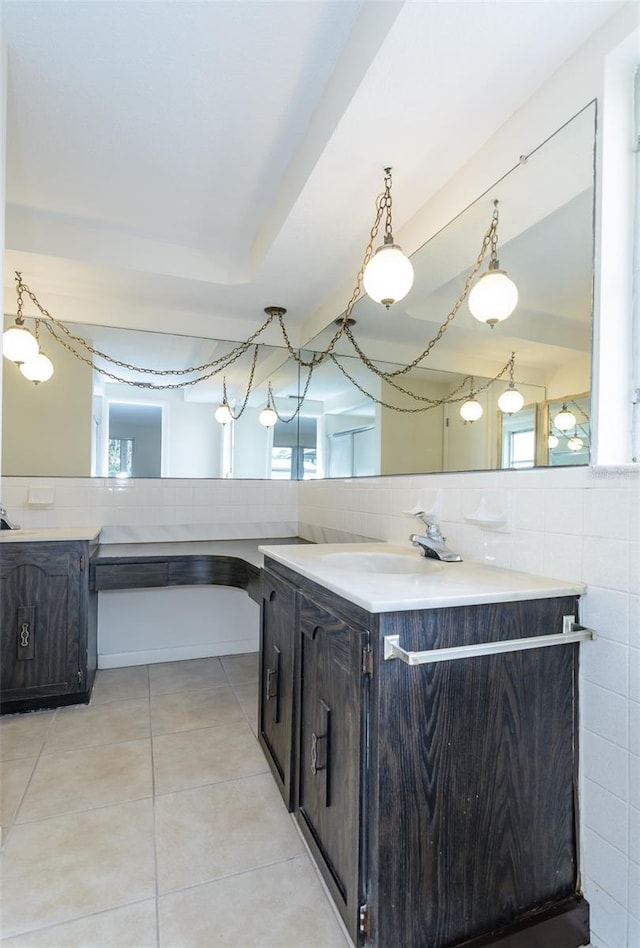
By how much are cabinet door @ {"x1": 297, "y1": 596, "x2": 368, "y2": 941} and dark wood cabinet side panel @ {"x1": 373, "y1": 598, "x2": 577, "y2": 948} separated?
0.26 ft

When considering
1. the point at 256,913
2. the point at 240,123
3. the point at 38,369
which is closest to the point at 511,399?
the point at 240,123

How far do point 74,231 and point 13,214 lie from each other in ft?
0.89

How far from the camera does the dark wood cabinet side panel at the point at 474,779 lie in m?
1.07

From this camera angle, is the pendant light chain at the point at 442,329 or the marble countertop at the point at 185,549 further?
the marble countertop at the point at 185,549

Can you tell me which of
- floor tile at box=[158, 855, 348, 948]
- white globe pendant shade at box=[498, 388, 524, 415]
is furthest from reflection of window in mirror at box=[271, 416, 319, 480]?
floor tile at box=[158, 855, 348, 948]

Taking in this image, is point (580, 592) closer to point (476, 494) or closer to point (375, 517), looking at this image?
point (476, 494)

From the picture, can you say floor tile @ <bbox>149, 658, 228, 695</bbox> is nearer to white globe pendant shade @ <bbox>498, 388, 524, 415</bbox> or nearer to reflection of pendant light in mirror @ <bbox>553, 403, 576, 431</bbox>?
white globe pendant shade @ <bbox>498, 388, 524, 415</bbox>

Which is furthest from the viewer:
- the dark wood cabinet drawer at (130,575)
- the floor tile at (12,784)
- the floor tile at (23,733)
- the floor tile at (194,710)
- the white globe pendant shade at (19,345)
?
the dark wood cabinet drawer at (130,575)

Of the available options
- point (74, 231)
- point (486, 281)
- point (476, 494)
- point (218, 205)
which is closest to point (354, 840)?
point (476, 494)

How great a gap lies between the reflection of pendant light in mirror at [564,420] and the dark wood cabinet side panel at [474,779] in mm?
514

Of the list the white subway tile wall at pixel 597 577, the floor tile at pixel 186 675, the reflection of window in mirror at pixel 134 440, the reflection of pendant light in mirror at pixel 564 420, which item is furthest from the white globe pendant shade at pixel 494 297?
the floor tile at pixel 186 675

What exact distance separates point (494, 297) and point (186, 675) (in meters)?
2.67

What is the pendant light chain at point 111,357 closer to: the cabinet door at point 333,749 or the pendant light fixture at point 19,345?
the pendant light fixture at point 19,345

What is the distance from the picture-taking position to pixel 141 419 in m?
3.08
